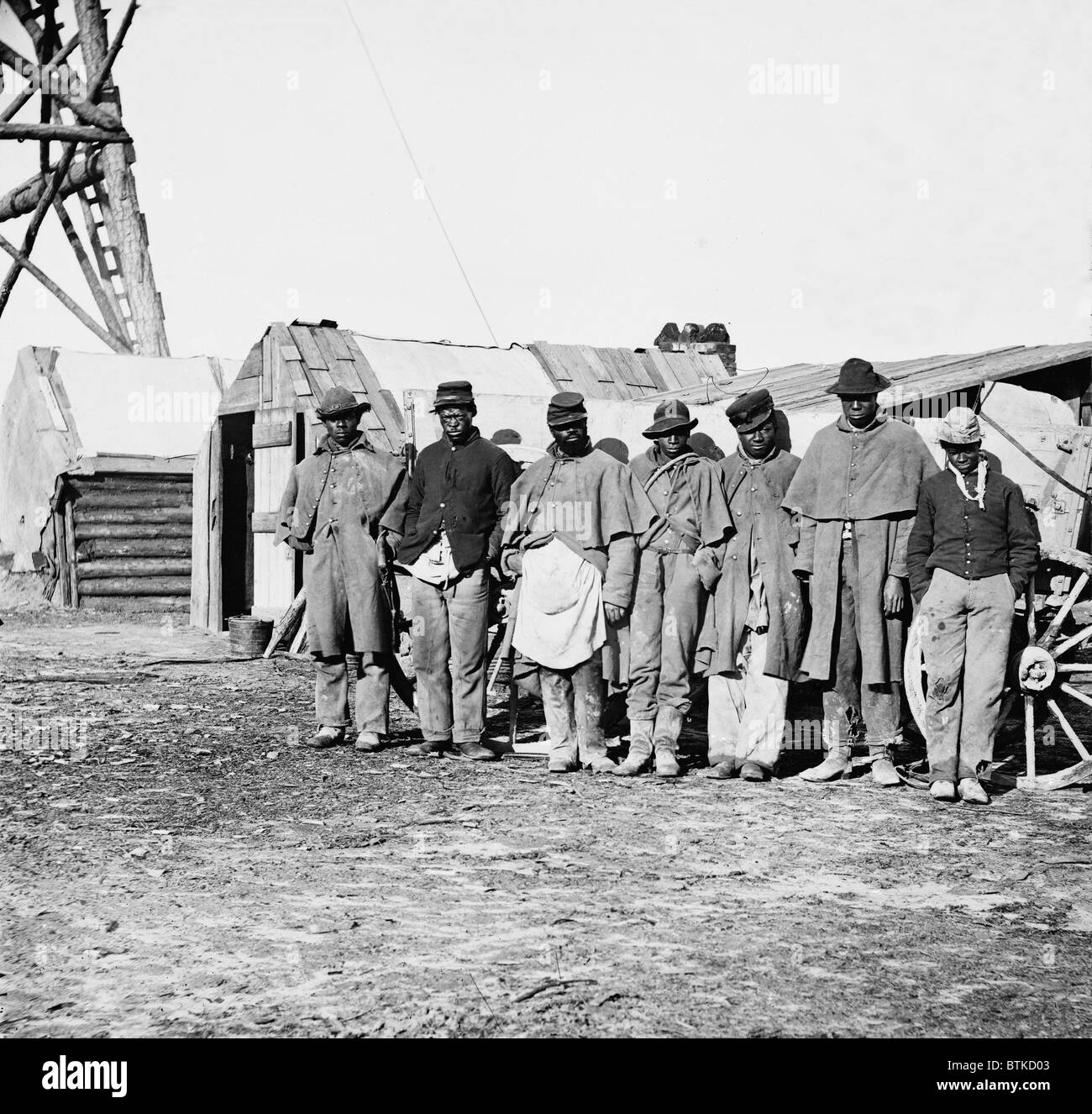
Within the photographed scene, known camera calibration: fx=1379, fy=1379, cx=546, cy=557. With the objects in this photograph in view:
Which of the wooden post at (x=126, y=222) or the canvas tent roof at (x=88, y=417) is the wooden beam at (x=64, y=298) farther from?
the canvas tent roof at (x=88, y=417)

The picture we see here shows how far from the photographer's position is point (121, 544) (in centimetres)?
1725

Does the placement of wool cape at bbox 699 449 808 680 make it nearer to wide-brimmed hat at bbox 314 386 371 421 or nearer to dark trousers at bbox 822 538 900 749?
dark trousers at bbox 822 538 900 749

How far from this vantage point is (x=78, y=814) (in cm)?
631

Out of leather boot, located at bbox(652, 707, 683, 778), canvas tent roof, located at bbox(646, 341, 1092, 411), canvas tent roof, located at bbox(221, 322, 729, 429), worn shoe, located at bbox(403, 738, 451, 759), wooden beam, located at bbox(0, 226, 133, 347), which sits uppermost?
wooden beam, located at bbox(0, 226, 133, 347)

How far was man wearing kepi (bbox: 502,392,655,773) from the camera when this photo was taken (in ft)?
24.6

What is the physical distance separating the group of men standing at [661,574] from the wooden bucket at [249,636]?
4.82 meters

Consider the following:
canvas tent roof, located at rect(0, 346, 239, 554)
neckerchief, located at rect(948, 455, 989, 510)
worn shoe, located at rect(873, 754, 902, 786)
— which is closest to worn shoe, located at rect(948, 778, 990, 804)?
worn shoe, located at rect(873, 754, 902, 786)

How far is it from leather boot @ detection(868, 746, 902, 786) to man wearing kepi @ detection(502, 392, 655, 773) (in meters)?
1.40

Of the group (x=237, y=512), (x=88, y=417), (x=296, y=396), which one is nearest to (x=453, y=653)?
(x=296, y=396)

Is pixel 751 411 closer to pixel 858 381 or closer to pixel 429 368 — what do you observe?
pixel 858 381

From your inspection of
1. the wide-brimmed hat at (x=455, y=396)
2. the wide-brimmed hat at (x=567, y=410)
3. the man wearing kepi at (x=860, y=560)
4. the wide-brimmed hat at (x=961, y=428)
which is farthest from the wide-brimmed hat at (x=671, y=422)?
the wide-brimmed hat at (x=961, y=428)

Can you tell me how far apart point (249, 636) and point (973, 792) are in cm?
802

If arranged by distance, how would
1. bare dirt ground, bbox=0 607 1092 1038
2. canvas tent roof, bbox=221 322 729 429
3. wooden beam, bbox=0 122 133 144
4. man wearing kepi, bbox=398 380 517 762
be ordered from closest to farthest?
bare dirt ground, bbox=0 607 1092 1038, man wearing kepi, bbox=398 380 517 762, canvas tent roof, bbox=221 322 729 429, wooden beam, bbox=0 122 133 144
